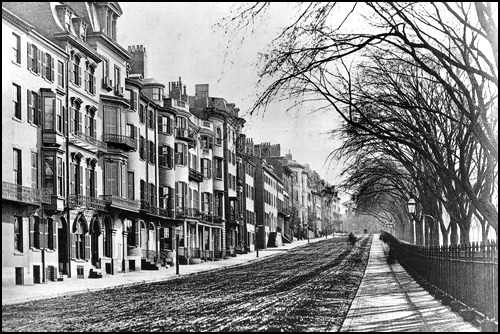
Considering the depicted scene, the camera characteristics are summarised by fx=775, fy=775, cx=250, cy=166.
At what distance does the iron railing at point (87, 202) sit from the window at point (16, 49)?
9934mm

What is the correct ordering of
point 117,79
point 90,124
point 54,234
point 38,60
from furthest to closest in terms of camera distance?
1. point 117,79
2. point 90,124
3. point 54,234
4. point 38,60

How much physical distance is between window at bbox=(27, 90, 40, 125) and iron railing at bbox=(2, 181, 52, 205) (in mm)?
3478

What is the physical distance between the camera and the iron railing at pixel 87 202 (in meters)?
43.3

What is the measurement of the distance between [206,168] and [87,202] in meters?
31.2

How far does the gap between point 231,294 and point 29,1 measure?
21806 millimetres

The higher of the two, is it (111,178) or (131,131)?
(131,131)

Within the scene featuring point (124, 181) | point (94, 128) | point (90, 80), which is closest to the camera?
point (90, 80)

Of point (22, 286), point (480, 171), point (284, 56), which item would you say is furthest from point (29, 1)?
point (284, 56)

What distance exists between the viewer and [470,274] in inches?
690

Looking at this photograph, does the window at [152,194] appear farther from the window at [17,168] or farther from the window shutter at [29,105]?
the window at [17,168]

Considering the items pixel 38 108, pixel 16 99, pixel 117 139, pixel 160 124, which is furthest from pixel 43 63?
pixel 160 124

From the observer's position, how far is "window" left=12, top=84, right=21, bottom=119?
35406mm

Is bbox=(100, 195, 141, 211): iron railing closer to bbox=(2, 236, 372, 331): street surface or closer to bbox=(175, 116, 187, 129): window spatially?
bbox=(175, 116, 187, 129): window

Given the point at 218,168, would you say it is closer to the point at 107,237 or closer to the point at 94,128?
the point at 107,237
